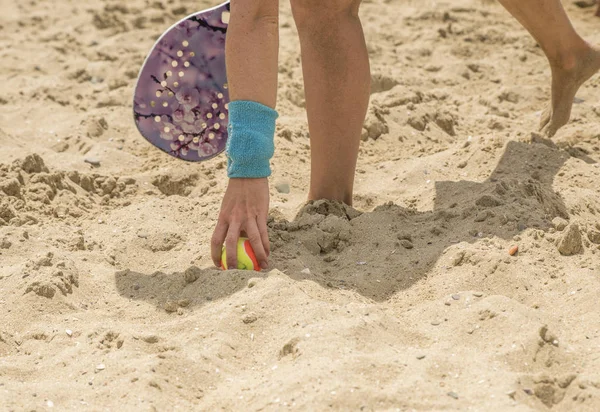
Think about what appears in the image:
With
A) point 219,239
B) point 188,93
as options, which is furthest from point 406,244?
point 188,93

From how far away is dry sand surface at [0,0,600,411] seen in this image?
1965mm

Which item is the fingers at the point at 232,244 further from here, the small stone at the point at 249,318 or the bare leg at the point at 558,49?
the bare leg at the point at 558,49

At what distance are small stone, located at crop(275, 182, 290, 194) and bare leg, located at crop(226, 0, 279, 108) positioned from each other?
0.79 m

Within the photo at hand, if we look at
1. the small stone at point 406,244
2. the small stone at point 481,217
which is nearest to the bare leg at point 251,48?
the small stone at point 406,244

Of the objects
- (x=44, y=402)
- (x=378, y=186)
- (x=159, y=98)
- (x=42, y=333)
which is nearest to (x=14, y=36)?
(x=159, y=98)

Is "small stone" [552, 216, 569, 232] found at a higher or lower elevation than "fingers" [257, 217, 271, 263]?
higher

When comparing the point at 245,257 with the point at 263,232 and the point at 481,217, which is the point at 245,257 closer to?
the point at 263,232

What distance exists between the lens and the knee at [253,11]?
2.47 metres

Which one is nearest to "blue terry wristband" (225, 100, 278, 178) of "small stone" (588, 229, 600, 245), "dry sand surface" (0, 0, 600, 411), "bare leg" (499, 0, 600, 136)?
"dry sand surface" (0, 0, 600, 411)

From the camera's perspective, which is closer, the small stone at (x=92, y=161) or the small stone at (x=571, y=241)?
the small stone at (x=571, y=241)

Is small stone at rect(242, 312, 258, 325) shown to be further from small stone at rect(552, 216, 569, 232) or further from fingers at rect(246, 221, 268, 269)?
small stone at rect(552, 216, 569, 232)

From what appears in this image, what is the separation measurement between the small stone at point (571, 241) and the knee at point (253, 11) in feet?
3.33

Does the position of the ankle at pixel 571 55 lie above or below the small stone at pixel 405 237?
above

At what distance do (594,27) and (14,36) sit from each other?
3423 millimetres
